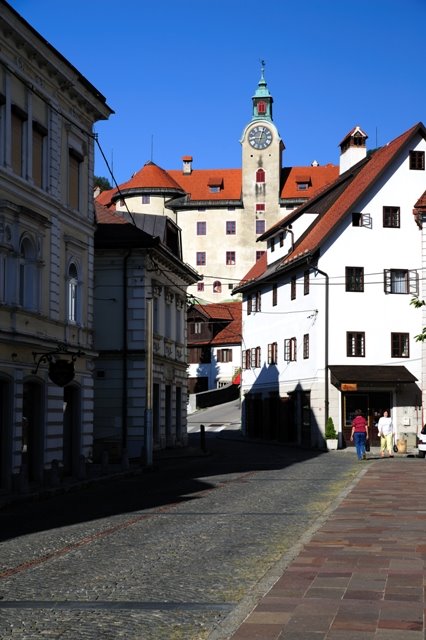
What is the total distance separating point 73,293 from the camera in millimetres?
28703

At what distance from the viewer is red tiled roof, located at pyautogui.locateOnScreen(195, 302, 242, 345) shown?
294 ft

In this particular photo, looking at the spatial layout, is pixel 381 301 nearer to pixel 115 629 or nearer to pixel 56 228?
pixel 56 228

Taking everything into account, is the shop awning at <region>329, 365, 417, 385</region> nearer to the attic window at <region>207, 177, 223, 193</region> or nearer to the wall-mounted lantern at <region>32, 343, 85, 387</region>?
the wall-mounted lantern at <region>32, 343, 85, 387</region>

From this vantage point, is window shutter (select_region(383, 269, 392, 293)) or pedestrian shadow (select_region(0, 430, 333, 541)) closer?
pedestrian shadow (select_region(0, 430, 333, 541))

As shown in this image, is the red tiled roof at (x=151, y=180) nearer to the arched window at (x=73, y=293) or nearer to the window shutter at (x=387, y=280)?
the window shutter at (x=387, y=280)

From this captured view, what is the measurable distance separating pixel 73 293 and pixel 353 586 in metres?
20.5

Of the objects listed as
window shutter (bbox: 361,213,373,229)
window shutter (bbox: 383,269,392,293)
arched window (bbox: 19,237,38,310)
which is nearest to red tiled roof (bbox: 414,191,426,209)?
window shutter (bbox: 361,213,373,229)

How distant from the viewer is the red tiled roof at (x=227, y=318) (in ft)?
294

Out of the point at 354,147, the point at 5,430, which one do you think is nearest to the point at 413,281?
the point at 354,147

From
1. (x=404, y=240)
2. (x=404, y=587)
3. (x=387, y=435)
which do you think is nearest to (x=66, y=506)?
(x=404, y=587)

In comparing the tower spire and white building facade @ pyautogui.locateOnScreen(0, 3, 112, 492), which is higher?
the tower spire

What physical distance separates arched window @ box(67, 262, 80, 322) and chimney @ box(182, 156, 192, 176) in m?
93.4

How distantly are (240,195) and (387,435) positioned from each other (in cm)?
7810

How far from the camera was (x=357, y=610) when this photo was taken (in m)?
7.98
